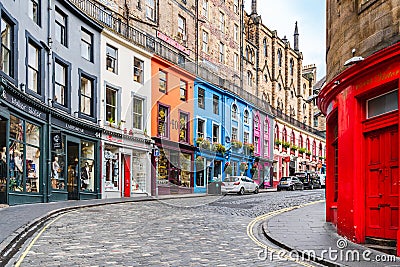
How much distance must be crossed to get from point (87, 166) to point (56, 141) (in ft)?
13.6

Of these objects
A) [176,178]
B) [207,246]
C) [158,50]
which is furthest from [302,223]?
[158,50]

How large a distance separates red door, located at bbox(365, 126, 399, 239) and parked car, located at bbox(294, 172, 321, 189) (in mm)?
35520

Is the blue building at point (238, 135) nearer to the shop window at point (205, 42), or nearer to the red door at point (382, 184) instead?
the shop window at point (205, 42)

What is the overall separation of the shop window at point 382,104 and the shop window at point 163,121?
20664mm

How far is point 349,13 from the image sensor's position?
11.3 meters

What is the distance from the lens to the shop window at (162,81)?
101 feet

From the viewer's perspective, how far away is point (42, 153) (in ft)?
66.1

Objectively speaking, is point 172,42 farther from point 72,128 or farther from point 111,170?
point 72,128

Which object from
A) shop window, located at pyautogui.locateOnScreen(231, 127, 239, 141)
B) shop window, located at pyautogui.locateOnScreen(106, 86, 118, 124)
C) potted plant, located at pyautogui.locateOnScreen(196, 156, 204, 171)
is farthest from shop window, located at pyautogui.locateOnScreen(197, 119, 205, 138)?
shop window, located at pyautogui.locateOnScreen(106, 86, 118, 124)

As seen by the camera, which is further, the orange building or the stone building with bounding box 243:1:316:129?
the stone building with bounding box 243:1:316:129

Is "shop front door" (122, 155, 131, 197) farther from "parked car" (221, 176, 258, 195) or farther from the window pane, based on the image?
the window pane

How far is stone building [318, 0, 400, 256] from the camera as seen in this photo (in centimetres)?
945

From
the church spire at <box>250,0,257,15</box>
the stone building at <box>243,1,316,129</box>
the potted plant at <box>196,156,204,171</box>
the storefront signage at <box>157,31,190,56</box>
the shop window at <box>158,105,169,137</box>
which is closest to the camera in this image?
the shop window at <box>158,105,169,137</box>

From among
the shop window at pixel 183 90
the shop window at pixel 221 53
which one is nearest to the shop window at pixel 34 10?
the shop window at pixel 183 90
